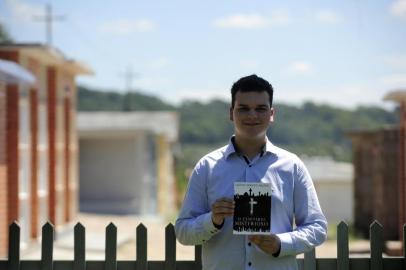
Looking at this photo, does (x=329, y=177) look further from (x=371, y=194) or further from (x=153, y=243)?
(x=153, y=243)

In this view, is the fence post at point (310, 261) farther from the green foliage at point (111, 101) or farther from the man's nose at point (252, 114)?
the green foliage at point (111, 101)

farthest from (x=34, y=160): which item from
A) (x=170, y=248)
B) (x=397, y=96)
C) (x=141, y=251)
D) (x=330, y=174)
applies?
(x=330, y=174)

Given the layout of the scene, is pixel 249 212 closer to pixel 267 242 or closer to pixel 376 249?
pixel 267 242

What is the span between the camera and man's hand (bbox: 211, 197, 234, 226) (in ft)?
12.8

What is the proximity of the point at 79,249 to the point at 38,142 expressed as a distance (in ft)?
46.9

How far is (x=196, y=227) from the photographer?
4.07 metres

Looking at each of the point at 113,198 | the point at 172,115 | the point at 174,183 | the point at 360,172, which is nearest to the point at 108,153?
the point at 113,198

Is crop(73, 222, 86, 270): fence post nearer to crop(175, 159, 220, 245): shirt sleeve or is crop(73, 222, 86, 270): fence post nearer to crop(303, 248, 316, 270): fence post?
crop(175, 159, 220, 245): shirt sleeve

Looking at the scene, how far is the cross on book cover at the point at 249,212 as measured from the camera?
3.95 metres

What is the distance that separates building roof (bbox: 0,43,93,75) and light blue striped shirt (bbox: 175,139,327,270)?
13.1m

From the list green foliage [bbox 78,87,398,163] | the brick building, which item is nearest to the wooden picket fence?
the brick building

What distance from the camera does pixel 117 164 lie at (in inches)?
1334

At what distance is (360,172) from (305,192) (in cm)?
2549

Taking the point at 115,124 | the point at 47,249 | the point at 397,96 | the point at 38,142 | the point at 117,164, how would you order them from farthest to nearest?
the point at 117,164 < the point at 115,124 < the point at 38,142 < the point at 397,96 < the point at 47,249
